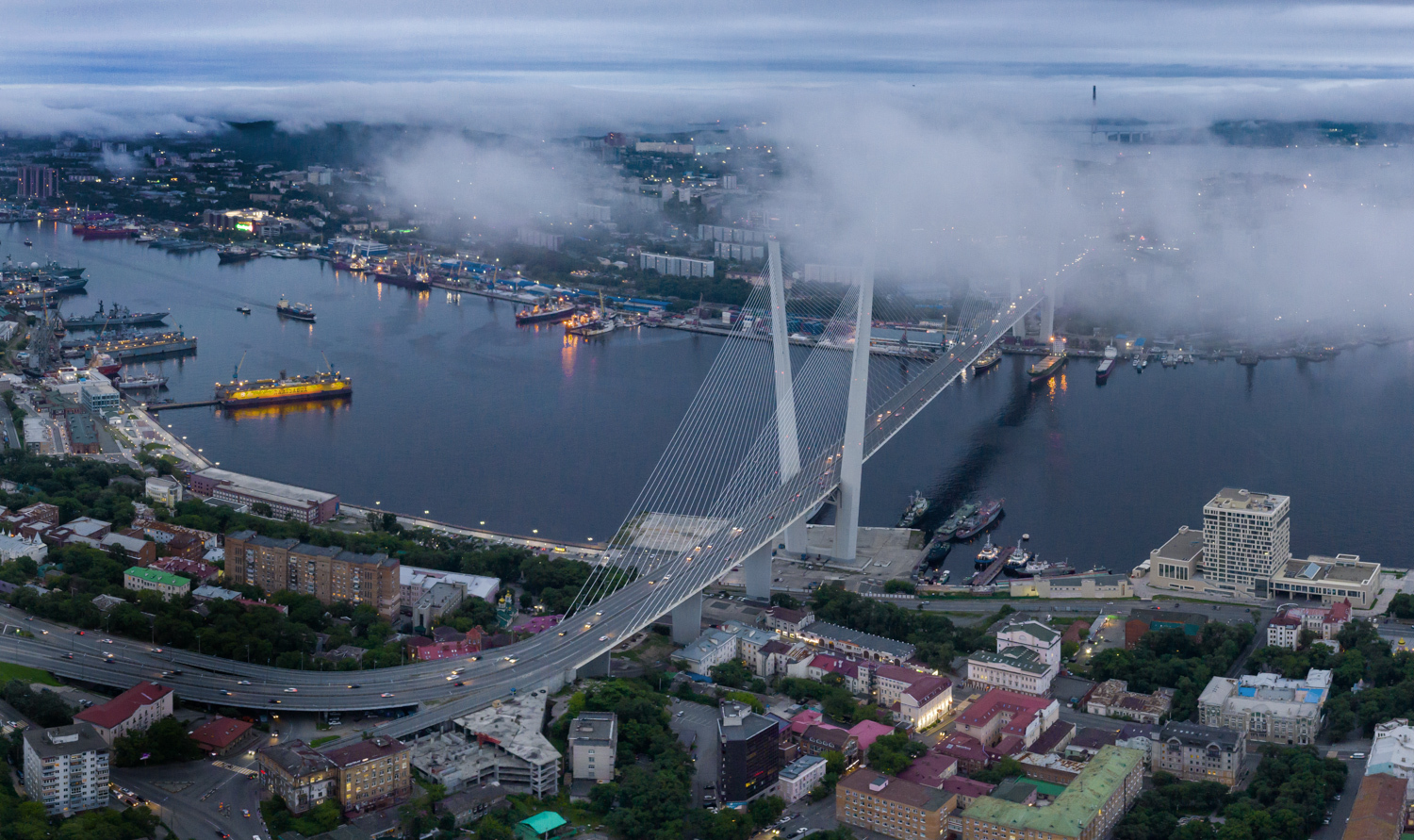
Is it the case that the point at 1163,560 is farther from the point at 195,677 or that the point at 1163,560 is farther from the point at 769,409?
the point at 195,677

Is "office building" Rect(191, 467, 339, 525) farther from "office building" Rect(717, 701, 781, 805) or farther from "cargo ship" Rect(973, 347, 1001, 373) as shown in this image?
"cargo ship" Rect(973, 347, 1001, 373)

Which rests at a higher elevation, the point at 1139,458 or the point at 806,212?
the point at 806,212

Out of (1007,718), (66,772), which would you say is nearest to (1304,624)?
(1007,718)

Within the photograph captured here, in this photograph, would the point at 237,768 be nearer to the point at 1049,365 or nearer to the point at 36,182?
the point at 1049,365

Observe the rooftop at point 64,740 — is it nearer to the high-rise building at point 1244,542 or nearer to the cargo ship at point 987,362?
the high-rise building at point 1244,542

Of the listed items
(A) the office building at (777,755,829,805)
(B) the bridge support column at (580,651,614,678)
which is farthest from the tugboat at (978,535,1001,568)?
(A) the office building at (777,755,829,805)

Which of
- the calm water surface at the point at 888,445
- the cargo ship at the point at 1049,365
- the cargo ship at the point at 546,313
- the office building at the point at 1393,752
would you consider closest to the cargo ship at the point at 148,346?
the calm water surface at the point at 888,445

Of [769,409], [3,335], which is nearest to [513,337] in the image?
[3,335]
